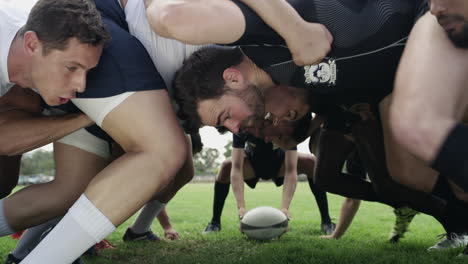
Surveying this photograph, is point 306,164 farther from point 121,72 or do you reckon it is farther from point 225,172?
point 121,72

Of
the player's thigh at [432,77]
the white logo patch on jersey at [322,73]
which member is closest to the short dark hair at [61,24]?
the white logo patch on jersey at [322,73]

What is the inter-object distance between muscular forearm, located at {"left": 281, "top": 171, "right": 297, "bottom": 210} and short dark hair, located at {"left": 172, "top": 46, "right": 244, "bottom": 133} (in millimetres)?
2992

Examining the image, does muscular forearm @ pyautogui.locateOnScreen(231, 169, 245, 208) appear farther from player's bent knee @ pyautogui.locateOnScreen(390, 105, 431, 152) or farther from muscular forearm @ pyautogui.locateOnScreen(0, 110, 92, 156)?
player's bent knee @ pyautogui.locateOnScreen(390, 105, 431, 152)

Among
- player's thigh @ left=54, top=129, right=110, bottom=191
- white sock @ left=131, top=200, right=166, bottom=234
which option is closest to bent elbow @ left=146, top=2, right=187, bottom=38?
player's thigh @ left=54, top=129, right=110, bottom=191

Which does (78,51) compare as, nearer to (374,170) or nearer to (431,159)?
(431,159)

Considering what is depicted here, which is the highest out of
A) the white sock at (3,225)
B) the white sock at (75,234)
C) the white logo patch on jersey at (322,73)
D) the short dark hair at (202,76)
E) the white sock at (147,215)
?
the white logo patch on jersey at (322,73)

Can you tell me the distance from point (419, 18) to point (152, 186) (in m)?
1.68

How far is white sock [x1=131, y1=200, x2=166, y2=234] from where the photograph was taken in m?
4.82

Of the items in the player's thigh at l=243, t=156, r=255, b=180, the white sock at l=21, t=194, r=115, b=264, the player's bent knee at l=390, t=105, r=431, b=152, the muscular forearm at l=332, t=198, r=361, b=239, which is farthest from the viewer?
the player's thigh at l=243, t=156, r=255, b=180

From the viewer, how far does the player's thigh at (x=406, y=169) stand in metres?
3.80

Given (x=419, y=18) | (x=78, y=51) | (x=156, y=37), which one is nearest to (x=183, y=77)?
(x=156, y=37)

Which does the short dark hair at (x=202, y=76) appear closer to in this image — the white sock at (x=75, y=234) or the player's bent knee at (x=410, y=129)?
the white sock at (x=75, y=234)

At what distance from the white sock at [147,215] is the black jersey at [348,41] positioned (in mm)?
2483

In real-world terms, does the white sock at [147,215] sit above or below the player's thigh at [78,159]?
below
